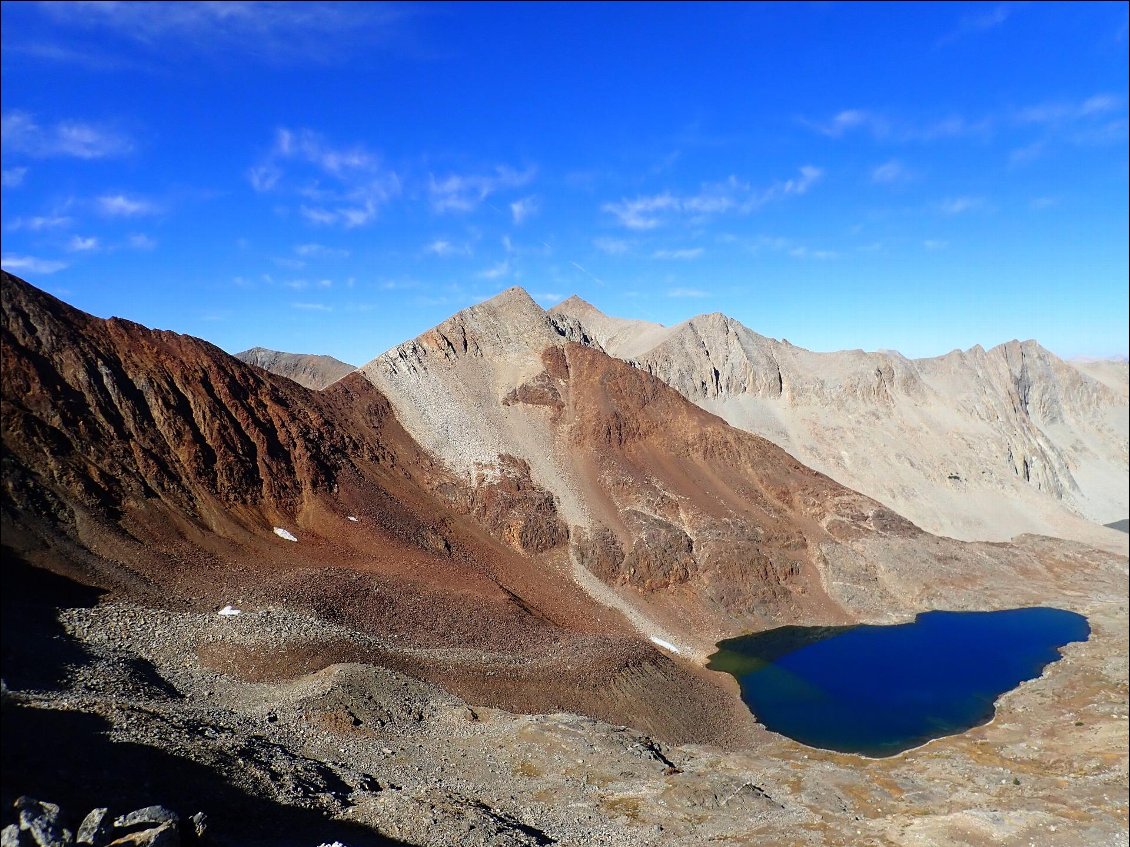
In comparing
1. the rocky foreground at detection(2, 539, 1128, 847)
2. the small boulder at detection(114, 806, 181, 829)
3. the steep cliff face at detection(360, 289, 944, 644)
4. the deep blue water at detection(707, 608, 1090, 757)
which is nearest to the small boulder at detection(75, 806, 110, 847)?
the small boulder at detection(114, 806, 181, 829)

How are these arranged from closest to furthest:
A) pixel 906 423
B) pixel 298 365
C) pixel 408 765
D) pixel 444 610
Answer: pixel 408 765 → pixel 444 610 → pixel 906 423 → pixel 298 365

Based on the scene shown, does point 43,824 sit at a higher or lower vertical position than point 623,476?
lower

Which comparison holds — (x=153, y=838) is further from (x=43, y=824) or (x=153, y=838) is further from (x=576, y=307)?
(x=576, y=307)

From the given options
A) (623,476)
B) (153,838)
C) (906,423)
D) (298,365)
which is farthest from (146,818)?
(298,365)

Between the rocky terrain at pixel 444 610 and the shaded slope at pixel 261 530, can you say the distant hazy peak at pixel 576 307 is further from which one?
the shaded slope at pixel 261 530

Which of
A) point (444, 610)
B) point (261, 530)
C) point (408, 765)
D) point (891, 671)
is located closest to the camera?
point (408, 765)

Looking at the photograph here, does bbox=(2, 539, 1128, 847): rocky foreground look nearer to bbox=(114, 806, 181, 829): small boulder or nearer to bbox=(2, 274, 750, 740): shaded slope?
bbox=(114, 806, 181, 829): small boulder

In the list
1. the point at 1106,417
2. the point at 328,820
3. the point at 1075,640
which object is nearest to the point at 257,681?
the point at 328,820

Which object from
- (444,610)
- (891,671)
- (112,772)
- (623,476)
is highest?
(623,476)
